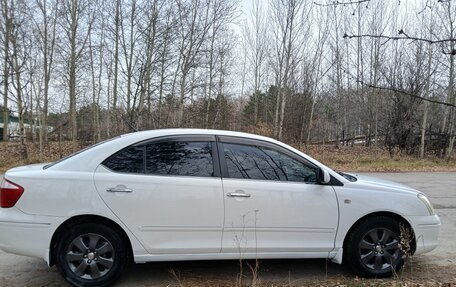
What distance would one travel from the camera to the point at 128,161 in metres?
3.97

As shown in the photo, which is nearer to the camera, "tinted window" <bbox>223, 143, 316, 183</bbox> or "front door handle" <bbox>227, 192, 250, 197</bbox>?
"front door handle" <bbox>227, 192, 250, 197</bbox>

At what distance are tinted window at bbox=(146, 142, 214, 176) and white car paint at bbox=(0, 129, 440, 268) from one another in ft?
0.37

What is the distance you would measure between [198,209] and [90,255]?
1.19 m

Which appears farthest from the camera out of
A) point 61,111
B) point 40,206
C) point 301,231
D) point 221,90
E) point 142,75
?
point 61,111

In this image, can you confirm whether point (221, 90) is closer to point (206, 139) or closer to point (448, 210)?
point (448, 210)

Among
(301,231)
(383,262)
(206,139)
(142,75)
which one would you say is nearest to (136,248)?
(206,139)

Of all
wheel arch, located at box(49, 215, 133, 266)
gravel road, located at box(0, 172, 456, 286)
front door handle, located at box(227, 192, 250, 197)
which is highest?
front door handle, located at box(227, 192, 250, 197)

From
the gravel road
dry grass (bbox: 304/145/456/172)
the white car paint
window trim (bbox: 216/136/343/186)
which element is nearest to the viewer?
the white car paint

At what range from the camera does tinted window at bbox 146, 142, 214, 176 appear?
3.99 m

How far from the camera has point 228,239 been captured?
3.94 meters

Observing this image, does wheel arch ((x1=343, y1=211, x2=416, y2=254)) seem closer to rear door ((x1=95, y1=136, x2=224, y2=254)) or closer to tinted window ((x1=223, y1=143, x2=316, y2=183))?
tinted window ((x1=223, y1=143, x2=316, y2=183))

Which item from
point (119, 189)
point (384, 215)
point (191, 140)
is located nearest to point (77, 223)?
point (119, 189)

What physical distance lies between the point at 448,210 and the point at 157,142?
700cm

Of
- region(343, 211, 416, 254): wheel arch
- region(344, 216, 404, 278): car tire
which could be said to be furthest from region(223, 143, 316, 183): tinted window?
region(344, 216, 404, 278): car tire
